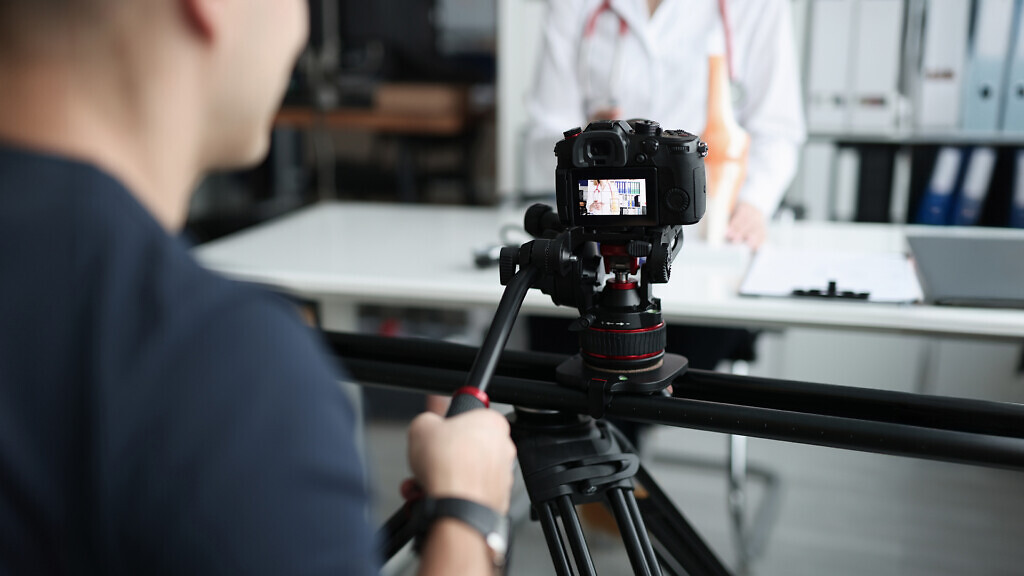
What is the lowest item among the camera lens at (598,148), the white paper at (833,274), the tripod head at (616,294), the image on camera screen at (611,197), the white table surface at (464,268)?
the white table surface at (464,268)

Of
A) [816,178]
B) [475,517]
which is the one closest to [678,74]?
[816,178]

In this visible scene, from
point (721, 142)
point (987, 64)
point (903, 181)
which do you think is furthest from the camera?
point (903, 181)

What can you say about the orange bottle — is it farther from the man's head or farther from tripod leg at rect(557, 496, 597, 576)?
the man's head

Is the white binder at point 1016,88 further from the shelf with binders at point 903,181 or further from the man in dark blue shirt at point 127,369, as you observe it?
the man in dark blue shirt at point 127,369

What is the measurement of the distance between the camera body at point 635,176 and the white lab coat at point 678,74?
37.4 inches

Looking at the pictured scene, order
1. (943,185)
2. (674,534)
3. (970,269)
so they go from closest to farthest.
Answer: (674,534)
(970,269)
(943,185)

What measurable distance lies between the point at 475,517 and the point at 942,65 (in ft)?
8.09

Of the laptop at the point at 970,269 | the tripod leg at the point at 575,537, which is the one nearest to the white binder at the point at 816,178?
the laptop at the point at 970,269

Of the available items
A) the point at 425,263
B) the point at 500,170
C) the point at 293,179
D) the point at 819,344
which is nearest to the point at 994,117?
the point at 819,344

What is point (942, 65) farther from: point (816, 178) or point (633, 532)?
point (633, 532)

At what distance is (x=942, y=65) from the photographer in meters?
2.60

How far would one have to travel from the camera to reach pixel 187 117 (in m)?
0.52

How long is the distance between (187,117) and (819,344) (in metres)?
2.64

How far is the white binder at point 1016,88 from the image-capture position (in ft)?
8.31
